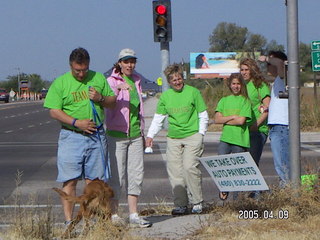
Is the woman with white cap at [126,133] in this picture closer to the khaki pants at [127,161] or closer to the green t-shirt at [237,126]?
the khaki pants at [127,161]

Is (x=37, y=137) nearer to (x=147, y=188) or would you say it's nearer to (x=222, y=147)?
(x=147, y=188)

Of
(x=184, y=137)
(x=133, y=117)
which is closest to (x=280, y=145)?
(x=184, y=137)

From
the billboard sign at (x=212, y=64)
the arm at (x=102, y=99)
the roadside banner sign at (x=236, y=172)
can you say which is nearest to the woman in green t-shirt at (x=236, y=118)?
the roadside banner sign at (x=236, y=172)

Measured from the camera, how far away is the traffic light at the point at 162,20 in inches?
732

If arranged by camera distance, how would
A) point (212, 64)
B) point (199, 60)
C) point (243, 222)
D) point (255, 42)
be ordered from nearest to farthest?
point (243, 222)
point (255, 42)
point (212, 64)
point (199, 60)

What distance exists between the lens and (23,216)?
6625mm

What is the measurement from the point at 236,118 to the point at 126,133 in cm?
153

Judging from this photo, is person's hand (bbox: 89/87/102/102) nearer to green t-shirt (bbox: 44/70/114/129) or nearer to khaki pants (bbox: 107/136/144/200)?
green t-shirt (bbox: 44/70/114/129)

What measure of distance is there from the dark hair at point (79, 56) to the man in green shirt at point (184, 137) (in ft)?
5.11

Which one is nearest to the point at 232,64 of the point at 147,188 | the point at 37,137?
the point at 37,137

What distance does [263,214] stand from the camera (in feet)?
25.0

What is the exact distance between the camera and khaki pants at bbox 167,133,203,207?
27.6ft

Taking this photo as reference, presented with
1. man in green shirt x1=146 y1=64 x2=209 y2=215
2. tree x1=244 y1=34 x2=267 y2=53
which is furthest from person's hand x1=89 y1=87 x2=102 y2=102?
tree x1=244 y1=34 x2=267 y2=53

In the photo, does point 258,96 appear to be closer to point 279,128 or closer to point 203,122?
point 279,128
